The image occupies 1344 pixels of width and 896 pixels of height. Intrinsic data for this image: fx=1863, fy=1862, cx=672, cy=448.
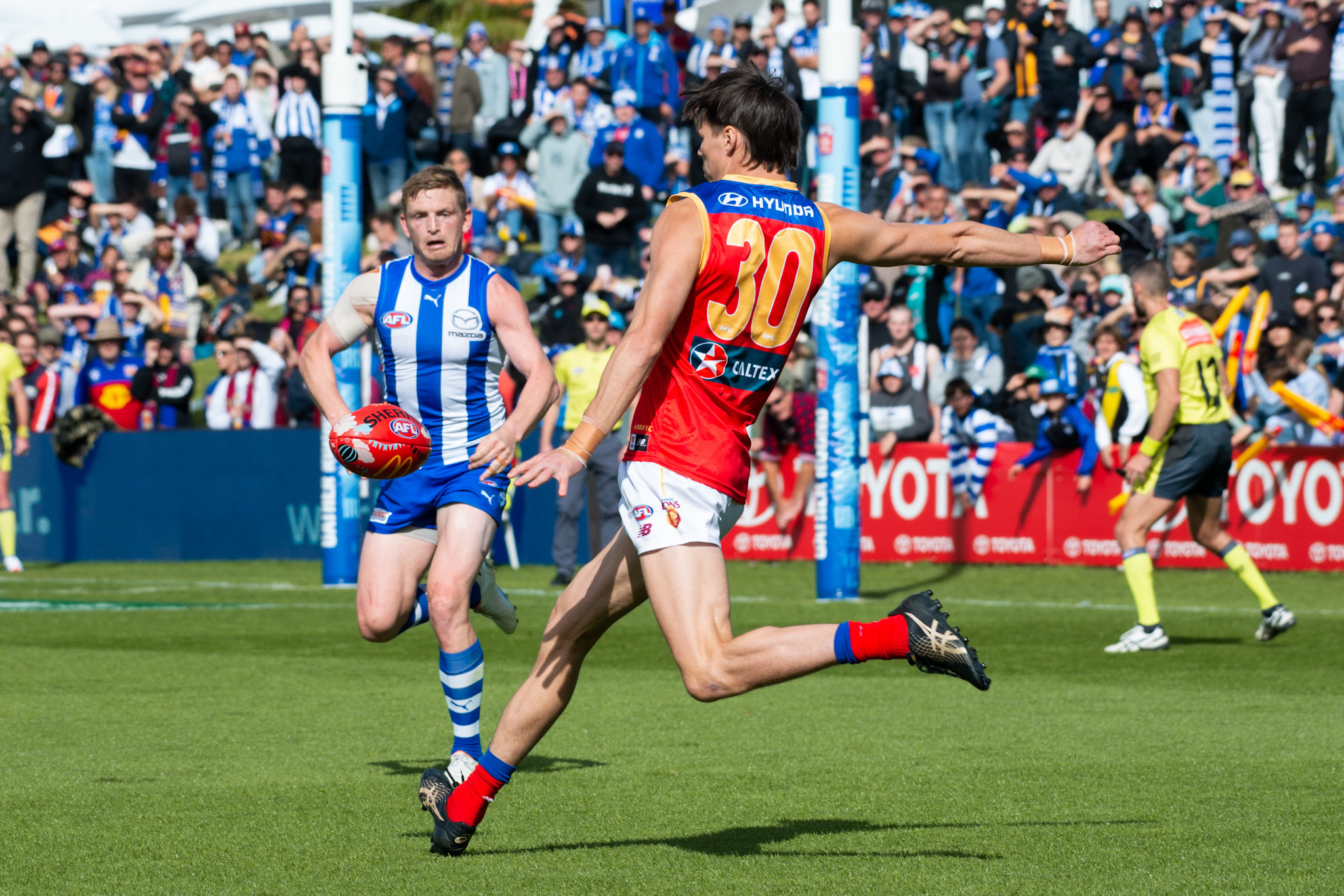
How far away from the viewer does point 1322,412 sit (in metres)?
15.9

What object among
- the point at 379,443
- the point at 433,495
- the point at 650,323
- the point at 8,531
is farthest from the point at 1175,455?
the point at 8,531

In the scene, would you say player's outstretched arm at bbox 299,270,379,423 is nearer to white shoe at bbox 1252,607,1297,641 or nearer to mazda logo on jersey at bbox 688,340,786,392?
mazda logo on jersey at bbox 688,340,786,392

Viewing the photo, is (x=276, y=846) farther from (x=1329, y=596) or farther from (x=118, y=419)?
(x=118, y=419)

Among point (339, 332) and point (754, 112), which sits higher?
point (754, 112)

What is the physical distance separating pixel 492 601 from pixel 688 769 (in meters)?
1.05

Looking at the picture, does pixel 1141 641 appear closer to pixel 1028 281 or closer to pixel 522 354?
pixel 522 354

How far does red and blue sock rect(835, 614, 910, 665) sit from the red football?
2.12 m

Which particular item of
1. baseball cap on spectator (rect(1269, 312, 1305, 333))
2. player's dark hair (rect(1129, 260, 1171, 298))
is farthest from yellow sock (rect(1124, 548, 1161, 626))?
baseball cap on spectator (rect(1269, 312, 1305, 333))

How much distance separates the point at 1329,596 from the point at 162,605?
924 centimetres

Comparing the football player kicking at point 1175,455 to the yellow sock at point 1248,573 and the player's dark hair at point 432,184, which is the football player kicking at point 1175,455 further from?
the player's dark hair at point 432,184

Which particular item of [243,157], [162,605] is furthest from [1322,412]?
[243,157]

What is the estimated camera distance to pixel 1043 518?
16.9m

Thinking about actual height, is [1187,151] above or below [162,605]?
above

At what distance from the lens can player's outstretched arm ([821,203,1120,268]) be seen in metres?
5.55
